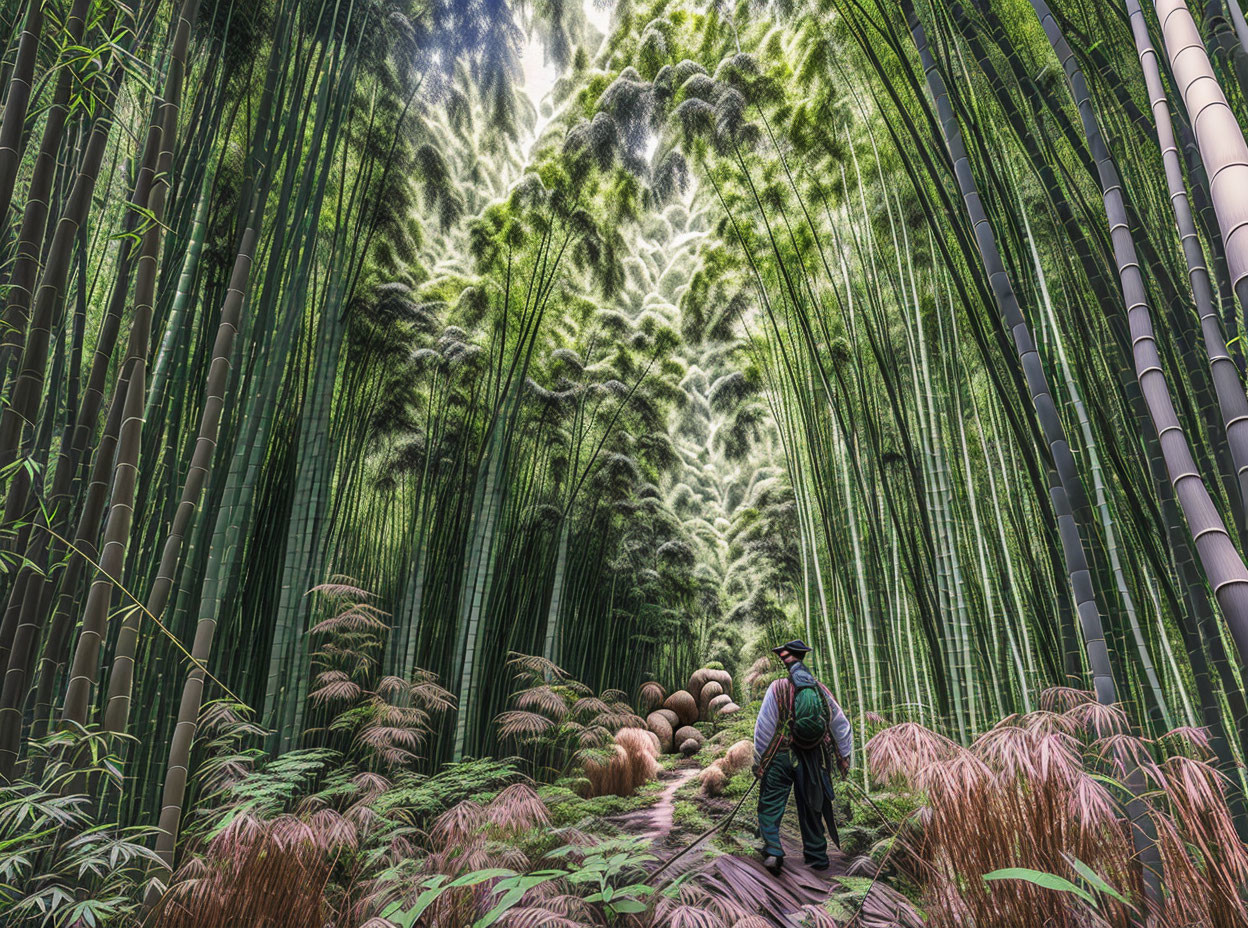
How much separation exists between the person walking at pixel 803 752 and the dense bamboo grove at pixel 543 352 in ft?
2.25

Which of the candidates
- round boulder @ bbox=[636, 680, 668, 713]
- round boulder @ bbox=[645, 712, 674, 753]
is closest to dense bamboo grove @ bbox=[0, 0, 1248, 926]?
round boulder @ bbox=[645, 712, 674, 753]

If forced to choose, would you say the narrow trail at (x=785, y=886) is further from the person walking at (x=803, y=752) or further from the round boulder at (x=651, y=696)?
the round boulder at (x=651, y=696)

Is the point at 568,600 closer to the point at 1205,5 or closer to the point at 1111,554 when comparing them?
the point at 1111,554

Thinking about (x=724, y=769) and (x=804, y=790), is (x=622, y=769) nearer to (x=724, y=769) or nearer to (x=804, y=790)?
(x=724, y=769)

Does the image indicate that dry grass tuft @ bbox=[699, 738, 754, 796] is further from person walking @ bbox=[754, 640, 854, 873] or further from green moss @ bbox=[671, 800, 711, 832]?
person walking @ bbox=[754, 640, 854, 873]

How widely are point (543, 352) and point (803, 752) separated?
4.85m

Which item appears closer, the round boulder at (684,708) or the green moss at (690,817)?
the green moss at (690,817)

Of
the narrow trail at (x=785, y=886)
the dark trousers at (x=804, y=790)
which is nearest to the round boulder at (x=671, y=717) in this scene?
the narrow trail at (x=785, y=886)

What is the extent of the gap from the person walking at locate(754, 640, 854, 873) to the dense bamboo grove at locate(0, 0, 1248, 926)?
68 cm

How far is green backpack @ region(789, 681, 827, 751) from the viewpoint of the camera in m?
2.42

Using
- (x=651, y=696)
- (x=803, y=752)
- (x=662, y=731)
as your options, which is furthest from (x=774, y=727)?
(x=651, y=696)

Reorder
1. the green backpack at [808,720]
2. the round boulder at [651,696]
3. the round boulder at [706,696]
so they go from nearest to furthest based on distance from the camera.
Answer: the green backpack at [808,720] < the round boulder at [706,696] < the round boulder at [651,696]

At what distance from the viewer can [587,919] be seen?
1.68 m

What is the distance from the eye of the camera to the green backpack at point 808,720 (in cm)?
242
